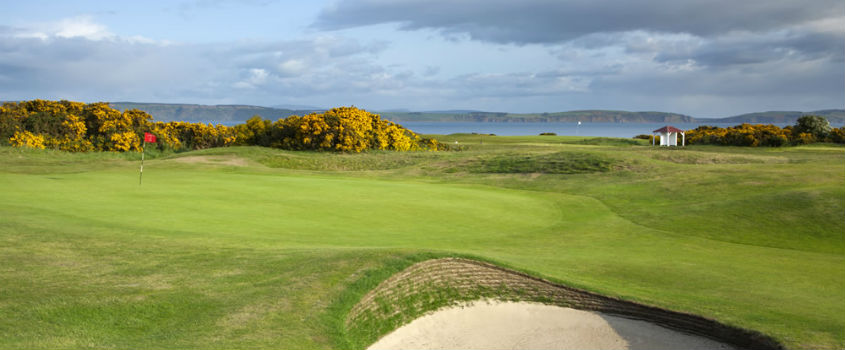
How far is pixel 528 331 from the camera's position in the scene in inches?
317

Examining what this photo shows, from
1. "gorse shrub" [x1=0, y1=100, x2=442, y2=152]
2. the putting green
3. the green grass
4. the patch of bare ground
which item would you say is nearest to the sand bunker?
the patch of bare ground

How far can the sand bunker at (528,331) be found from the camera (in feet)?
24.9

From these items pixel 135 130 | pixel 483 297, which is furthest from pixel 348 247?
pixel 135 130

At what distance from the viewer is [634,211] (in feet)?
66.2

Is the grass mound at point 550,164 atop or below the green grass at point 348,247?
atop

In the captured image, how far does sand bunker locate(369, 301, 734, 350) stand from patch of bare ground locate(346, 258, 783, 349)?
107mm

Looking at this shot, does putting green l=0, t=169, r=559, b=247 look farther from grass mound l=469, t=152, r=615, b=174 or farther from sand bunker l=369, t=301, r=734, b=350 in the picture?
grass mound l=469, t=152, r=615, b=174

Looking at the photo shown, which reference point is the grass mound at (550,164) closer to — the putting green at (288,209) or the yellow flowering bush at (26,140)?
the putting green at (288,209)

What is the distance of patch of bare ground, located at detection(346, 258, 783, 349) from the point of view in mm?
7516

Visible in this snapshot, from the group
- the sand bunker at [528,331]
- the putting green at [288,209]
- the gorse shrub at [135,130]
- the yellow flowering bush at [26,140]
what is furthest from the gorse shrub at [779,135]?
the yellow flowering bush at [26,140]

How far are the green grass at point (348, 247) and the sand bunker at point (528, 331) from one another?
0.53 metres

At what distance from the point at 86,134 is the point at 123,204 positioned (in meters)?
44.3

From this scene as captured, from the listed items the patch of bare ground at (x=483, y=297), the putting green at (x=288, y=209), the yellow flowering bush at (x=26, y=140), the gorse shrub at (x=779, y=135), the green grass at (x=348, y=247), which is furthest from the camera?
the gorse shrub at (x=779, y=135)

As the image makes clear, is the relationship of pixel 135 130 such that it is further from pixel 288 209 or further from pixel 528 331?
pixel 528 331
